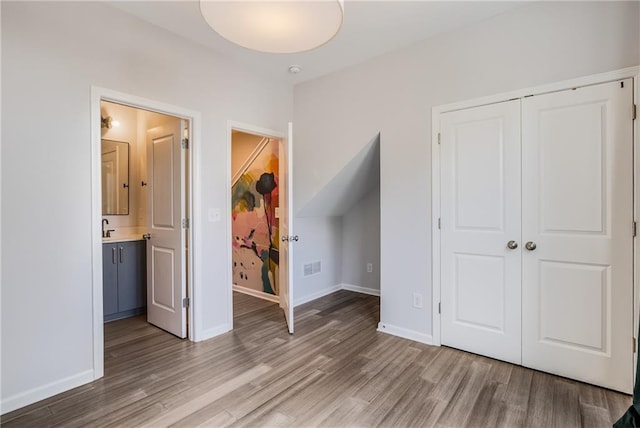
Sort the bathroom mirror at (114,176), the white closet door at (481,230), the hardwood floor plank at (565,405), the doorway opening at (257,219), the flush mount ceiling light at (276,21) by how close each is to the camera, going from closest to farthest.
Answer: the flush mount ceiling light at (276,21) < the hardwood floor plank at (565,405) < the white closet door at (481,230) < the bathroom mirror at (114,176) < the doorway opening at (257,219)

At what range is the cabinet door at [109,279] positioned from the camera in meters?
3.31

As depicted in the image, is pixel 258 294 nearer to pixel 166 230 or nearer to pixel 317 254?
pixel 317 254

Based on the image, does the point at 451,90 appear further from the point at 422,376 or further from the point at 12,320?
the point at 12,320

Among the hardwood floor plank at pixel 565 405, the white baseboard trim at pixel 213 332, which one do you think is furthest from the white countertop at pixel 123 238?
the hardwood floor plank at pixel 565 405

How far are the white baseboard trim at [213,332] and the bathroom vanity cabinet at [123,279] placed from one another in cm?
117

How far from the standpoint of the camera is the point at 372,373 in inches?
92.4

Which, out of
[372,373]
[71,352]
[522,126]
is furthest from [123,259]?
[522,126]

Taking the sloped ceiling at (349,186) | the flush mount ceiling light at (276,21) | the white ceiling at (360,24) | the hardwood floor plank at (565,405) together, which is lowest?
the hardwood floor plank at (565,405)

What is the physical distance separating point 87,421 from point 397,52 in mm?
3567

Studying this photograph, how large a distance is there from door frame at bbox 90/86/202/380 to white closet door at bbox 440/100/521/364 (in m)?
2.17

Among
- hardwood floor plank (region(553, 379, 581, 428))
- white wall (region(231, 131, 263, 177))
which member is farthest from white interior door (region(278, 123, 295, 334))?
hardwood floor plank (region(553, 379, 581, 428))

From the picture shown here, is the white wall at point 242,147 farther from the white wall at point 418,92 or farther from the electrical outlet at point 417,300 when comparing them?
the electrical outlet at point 417,300

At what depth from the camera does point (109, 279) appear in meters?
3.35

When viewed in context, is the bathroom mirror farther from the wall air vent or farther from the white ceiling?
the wall air vent
